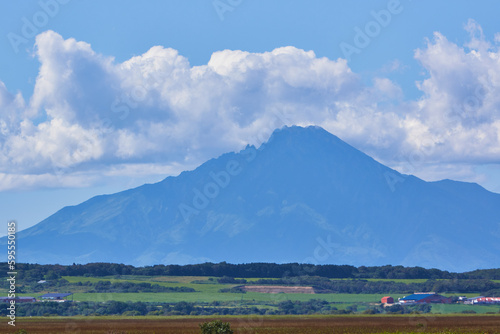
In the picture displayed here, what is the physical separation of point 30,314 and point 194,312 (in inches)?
1517

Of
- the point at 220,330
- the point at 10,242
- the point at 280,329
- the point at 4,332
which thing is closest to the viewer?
the point at 220,330

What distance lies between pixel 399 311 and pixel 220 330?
12147cm

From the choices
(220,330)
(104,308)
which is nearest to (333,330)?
(220,330)

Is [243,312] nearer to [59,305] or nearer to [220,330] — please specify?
[59,305]

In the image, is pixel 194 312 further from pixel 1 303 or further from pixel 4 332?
pixel 4 332

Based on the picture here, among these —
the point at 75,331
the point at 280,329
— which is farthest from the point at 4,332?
the point at 280,329

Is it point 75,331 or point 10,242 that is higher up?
point 10,242

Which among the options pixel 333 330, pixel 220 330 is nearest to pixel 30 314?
pixel 333 330

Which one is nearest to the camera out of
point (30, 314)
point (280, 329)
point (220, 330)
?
point (220, 330)

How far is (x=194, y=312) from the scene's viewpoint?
195375 millimetres

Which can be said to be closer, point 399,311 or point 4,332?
point 4,332

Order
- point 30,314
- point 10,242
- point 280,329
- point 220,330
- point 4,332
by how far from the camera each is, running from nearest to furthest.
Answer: point 220,330, point 10,242, point 4,332, point 280,329, point 30,314

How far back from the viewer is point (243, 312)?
19112 cm

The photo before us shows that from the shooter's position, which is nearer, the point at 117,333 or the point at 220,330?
the point at 220,330
